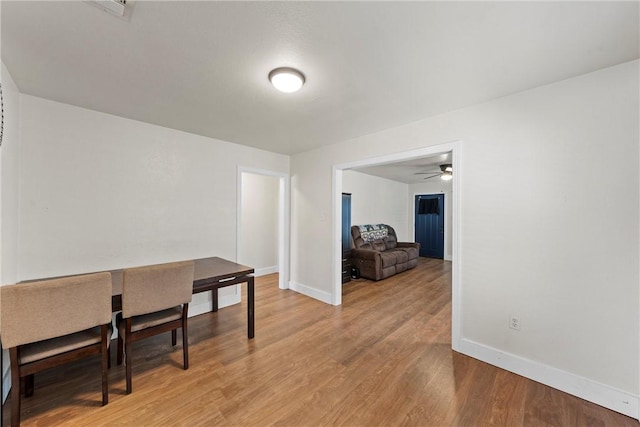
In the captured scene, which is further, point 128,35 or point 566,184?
point 566,184

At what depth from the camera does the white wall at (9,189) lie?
1843 millimetres

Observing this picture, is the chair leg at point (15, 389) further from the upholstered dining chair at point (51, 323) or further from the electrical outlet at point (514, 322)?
the electrical outlet at point (514, 322)

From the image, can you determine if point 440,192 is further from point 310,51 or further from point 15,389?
point 15,389

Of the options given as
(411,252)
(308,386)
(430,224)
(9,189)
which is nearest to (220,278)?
(308,386)

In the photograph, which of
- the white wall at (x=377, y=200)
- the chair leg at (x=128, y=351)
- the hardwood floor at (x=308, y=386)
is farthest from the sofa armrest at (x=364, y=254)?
the chair leg at (x=128, y=351)

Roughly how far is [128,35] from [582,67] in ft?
10.3

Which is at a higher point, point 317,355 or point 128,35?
point 128,35

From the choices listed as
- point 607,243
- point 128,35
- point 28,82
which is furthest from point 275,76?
point 607,243

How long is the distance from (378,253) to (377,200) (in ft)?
7.69

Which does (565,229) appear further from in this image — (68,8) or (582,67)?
(68,8)

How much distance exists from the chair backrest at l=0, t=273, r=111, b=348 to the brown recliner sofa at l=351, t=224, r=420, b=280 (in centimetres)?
426

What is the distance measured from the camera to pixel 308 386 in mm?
2014

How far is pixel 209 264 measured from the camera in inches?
121

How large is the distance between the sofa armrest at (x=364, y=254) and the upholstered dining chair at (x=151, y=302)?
366cm
